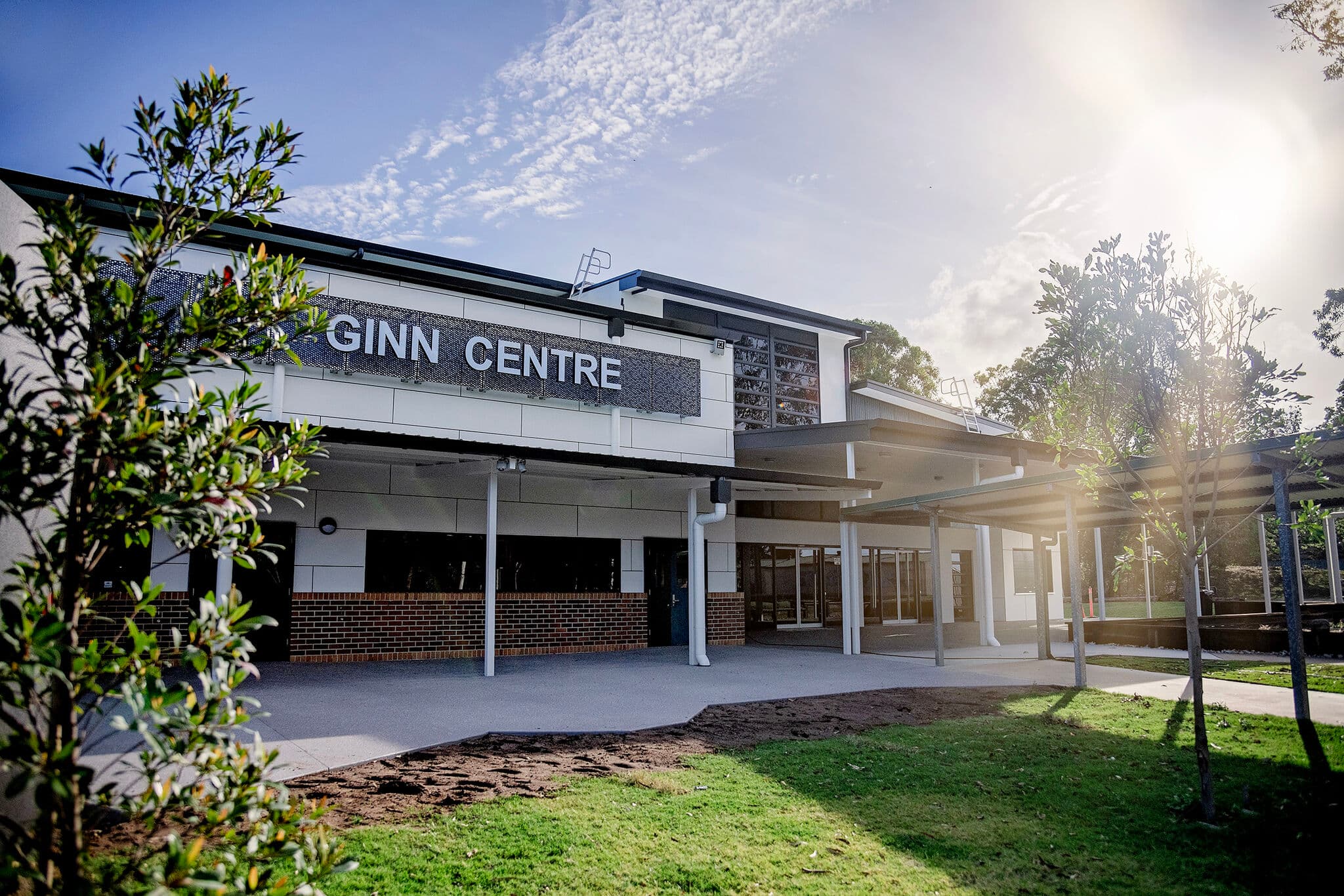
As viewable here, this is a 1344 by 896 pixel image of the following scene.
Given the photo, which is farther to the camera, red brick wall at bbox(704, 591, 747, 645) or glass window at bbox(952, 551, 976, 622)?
glass window at bbox(952, 551, 976, 622)

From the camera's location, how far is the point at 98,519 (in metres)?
2.44

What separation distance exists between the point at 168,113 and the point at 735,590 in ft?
51.4

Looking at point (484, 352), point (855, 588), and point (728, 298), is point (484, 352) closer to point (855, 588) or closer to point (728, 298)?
point (728, 298)

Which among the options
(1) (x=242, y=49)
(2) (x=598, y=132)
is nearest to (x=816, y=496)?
(2) (x=598, y=132)

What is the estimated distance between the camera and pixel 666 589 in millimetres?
16812

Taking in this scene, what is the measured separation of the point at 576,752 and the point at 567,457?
538cm

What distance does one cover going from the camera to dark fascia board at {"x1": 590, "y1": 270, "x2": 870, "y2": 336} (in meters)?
18.0

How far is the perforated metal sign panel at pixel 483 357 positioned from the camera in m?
12.5

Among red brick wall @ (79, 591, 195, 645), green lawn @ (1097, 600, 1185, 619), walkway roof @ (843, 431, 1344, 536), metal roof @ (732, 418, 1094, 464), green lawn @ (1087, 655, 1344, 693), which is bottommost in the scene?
green lawn @ (1097, 600, 1185, 619)

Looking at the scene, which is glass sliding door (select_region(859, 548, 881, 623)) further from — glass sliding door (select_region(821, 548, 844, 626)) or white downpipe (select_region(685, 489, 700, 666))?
white downpipe (select_region(685, 489, 700, 666))

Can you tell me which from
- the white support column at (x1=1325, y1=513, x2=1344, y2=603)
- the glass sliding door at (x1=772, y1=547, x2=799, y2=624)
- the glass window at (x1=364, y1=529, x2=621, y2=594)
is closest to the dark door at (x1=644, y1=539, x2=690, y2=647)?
the glass window at (x1=364, y1=529, x2=621, y2=594)

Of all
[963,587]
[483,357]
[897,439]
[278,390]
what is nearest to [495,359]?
[483,357]

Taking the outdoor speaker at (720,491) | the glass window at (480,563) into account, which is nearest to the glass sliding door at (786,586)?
the glass window at (480,563)

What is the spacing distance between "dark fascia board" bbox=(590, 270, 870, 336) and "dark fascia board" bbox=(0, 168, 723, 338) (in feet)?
5.09
